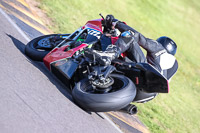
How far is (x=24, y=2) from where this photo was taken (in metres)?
9.55

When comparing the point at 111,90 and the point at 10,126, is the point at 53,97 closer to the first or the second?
the point at 111,90

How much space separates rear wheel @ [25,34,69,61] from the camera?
573 cm

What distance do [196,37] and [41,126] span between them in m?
19.7

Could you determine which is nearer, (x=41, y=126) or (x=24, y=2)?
(x=41, y=126)

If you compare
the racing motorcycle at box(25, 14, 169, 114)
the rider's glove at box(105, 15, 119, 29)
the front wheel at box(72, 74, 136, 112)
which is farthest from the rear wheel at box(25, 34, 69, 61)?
the front wheel at box(72, 74, 136, 112)

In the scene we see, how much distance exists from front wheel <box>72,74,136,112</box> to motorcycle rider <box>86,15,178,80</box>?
1.37 feet

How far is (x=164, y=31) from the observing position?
18578 mm

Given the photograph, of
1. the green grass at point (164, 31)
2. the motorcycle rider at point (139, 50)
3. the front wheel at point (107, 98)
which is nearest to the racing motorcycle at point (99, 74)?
the front wheel at point (107, 98)

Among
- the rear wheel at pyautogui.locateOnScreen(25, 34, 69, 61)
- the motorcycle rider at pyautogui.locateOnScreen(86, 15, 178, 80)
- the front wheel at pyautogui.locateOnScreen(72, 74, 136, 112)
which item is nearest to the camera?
the front wheel at pyautogui.locateOnScreen(72, 74, 136, 112)

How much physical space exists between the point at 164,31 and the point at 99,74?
14.8m

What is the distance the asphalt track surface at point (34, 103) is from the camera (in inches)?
134

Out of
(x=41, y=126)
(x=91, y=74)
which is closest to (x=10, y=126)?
(x=41, y=126)

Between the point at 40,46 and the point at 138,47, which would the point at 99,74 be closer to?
the point at 138,47

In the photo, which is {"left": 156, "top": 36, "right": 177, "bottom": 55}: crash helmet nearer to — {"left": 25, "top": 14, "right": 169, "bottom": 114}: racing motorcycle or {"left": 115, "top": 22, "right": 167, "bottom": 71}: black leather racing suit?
{"left": 115, "top": 22, "right": 167, "bottom": 71}: black leather racing suit
